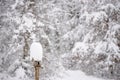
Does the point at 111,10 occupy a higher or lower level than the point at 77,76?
higher

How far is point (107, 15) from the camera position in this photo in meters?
11.8

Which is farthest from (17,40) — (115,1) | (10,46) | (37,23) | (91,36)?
(115,1)

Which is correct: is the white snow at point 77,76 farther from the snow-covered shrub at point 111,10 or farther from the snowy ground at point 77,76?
the snow-covered shrub at point 111,10

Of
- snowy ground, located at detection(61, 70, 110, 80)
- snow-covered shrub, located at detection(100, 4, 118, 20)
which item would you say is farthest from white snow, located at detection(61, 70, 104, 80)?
snow-covered shrub, located at detection(100, 4, 118, 20)

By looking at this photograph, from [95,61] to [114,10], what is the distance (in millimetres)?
3543

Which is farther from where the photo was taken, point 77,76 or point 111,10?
point 77,76

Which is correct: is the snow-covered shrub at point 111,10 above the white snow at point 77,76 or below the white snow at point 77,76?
above

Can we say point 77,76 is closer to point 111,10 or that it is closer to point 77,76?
point 77,76

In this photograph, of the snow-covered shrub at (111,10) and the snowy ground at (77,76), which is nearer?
the snow-covered shrub at (111,10)

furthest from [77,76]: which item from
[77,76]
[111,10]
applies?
[111,10]

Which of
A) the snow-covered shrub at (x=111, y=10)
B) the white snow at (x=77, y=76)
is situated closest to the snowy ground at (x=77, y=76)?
the white snow at (x=77, y=76)

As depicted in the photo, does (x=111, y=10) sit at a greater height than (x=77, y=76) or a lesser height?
greater

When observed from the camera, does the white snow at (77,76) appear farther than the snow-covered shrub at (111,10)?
Yes

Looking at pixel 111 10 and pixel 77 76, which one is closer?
pixel 111 10
